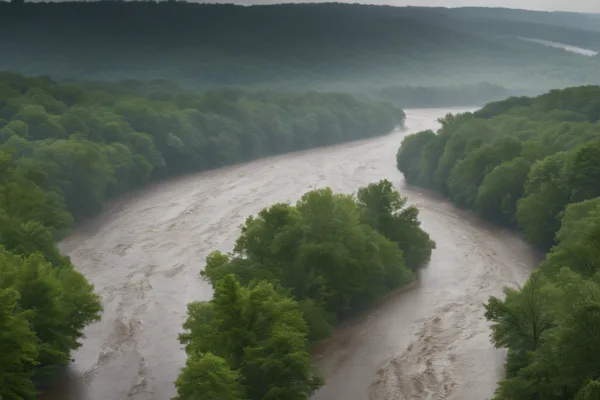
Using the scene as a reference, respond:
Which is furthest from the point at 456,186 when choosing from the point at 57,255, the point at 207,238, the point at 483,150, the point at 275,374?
the point at 275,374

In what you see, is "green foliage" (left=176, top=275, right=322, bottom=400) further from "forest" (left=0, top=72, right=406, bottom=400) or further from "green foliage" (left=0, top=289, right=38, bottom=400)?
"green foliage" (left=0, top=289, right=38, bottom=400)

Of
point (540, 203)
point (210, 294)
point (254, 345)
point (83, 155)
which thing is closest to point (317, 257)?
point (210, 294)

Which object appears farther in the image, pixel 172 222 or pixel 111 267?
pixel 172 222

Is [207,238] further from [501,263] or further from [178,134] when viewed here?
[178,134]

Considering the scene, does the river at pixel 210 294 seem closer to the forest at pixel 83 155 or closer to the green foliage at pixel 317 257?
the green foliage at pixel 317 257

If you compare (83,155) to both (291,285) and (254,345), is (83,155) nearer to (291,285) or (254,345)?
(291,285)

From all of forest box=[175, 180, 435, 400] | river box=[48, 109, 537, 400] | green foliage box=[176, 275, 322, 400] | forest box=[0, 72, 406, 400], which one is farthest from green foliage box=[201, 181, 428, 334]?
green foliage box=[176, 275, 322, 400]
